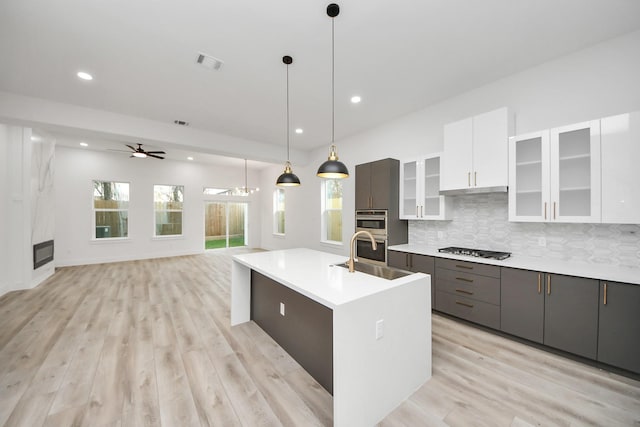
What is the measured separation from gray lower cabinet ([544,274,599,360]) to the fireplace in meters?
7.83

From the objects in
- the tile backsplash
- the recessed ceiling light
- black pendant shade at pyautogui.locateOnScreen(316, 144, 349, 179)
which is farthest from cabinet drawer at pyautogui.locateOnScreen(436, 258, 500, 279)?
the recessed ceiling light

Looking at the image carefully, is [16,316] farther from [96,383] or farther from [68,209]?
[68,209]

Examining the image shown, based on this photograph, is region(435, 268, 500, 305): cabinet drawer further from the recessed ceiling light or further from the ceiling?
the recessed ceiling light

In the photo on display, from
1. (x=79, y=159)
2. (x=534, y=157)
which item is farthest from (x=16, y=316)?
(x=534, y=157)

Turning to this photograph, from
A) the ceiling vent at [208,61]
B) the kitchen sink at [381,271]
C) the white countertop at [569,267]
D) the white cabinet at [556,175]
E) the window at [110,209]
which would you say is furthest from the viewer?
the window at [110,209]

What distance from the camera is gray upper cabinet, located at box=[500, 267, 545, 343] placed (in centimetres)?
233

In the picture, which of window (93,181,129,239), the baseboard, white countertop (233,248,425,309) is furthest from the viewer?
window (93,181,129,239)

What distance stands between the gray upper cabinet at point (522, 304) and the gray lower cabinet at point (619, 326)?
38 centimetres

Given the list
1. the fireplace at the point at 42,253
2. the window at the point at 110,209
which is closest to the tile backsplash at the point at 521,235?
the fireplace at the point at 42,253

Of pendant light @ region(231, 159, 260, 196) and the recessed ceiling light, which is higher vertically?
the recessed ceiling light

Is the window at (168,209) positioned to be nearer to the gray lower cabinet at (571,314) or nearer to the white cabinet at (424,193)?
the white cabinet at (424,193)

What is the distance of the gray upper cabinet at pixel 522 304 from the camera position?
91.7 inches

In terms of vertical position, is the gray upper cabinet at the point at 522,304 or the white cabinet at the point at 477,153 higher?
the white cabinet at the point at 477,153

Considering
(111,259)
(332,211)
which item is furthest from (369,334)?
(111,259)
